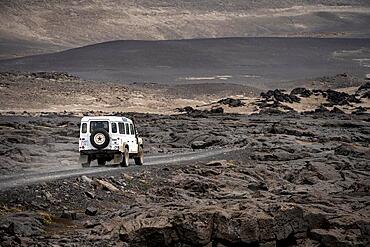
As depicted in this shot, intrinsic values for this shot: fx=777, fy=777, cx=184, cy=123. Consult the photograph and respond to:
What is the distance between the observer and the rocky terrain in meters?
14.6

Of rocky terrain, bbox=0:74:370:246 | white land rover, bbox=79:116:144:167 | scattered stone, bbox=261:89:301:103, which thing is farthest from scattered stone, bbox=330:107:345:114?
white land rover, bbox=79:116:144:167

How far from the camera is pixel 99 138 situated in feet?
74.0

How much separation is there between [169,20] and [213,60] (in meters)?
36.2

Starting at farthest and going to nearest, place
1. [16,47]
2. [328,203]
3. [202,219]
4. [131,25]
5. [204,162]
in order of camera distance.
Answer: [131,25]
[16,47]
[204,162]
[328,203]
[202,219]

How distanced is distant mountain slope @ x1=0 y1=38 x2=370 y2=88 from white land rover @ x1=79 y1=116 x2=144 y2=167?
59.3 m

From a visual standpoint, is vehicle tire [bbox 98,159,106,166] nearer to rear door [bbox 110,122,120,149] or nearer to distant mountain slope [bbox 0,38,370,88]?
rear door [bbox 110,122,120,149]

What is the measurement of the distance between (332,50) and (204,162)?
93794mm

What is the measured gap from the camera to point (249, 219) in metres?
14.7

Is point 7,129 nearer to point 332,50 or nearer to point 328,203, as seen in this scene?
point 328,203

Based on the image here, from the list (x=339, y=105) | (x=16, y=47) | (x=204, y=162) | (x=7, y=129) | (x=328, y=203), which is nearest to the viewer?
(x=328, y=203)

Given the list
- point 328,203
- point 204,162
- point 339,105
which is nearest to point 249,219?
point 328,203

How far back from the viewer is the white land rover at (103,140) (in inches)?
887

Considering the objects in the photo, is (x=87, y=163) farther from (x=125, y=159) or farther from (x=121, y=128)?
(x=121, y=128)

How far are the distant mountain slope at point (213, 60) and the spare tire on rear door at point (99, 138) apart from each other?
196ft
